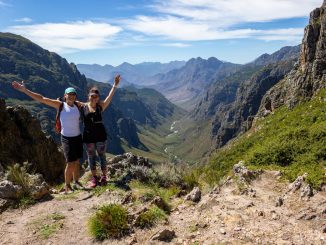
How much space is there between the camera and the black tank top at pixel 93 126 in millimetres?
14189

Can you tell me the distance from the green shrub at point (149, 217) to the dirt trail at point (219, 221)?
243 millimetres

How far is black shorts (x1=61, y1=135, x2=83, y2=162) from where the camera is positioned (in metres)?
14.4

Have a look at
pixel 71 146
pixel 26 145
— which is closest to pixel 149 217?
pixel 71 146

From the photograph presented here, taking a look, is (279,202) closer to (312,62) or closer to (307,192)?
(307,192)

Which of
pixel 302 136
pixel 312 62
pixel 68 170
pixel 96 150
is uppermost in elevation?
pixel 312 62

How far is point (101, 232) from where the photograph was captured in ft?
34.7

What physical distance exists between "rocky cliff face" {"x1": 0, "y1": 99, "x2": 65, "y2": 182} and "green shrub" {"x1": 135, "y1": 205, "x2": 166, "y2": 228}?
14.1 m

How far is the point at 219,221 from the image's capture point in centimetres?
1073

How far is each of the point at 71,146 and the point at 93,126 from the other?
1137 millimetres

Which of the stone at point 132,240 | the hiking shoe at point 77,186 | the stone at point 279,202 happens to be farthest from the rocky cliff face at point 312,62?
the stone at point 132,240

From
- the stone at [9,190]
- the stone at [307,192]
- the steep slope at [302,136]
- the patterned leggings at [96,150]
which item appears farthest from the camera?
the steep slope at [302,136]

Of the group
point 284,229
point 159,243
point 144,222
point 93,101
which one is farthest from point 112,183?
point 284,229

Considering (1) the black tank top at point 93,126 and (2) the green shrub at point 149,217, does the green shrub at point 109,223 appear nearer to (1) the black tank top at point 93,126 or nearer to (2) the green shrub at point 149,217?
(2) the green shrub at point 149,217

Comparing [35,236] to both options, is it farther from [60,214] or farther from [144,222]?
[144,222]
